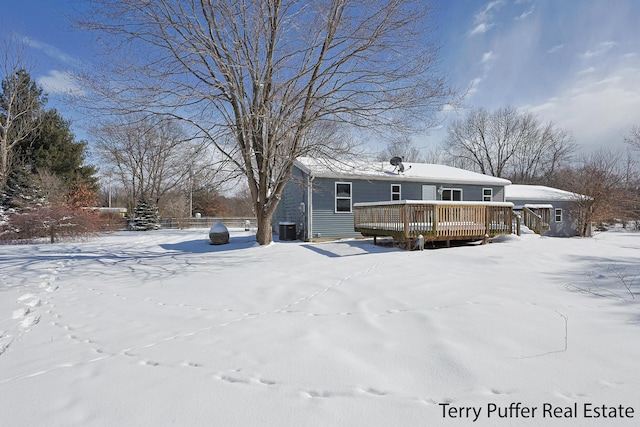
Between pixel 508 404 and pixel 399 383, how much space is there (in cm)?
63

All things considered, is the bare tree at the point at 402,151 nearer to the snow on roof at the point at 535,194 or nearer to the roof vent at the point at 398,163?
the roof vent at the point at 398,163

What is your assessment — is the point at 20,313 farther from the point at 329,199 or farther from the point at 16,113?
the point at 16,113

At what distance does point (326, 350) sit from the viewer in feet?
Answer: 8.55

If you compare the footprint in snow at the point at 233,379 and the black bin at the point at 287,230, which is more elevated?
the black bin at the point at 287,230

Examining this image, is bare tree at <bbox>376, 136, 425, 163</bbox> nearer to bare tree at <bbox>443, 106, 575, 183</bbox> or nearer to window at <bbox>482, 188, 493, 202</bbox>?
window at <bbox>482, 188, 493, 202</bbox>

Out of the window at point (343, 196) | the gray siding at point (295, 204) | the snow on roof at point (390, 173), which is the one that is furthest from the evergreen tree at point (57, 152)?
the window at point (343, 196)

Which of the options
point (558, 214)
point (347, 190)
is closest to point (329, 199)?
point (347, 190)

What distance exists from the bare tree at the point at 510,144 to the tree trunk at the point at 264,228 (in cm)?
3045

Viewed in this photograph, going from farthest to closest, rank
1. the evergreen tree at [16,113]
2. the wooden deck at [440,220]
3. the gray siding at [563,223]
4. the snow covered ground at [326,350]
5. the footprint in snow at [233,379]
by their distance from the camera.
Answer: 1. the gray siding at [563,223]
2. the evergreen tree at [16,113]
3. the wooden deck at [440,220]
4. the footprint in snow at [233,379]
5. the snow covered ground at [326,350]

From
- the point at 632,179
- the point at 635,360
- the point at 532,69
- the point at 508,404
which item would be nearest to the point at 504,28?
the point at 532,69

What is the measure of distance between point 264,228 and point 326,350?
7.68 meters

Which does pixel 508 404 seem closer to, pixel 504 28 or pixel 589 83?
pixel 504 28

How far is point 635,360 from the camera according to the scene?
2213mm

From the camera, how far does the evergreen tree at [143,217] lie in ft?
72.3
